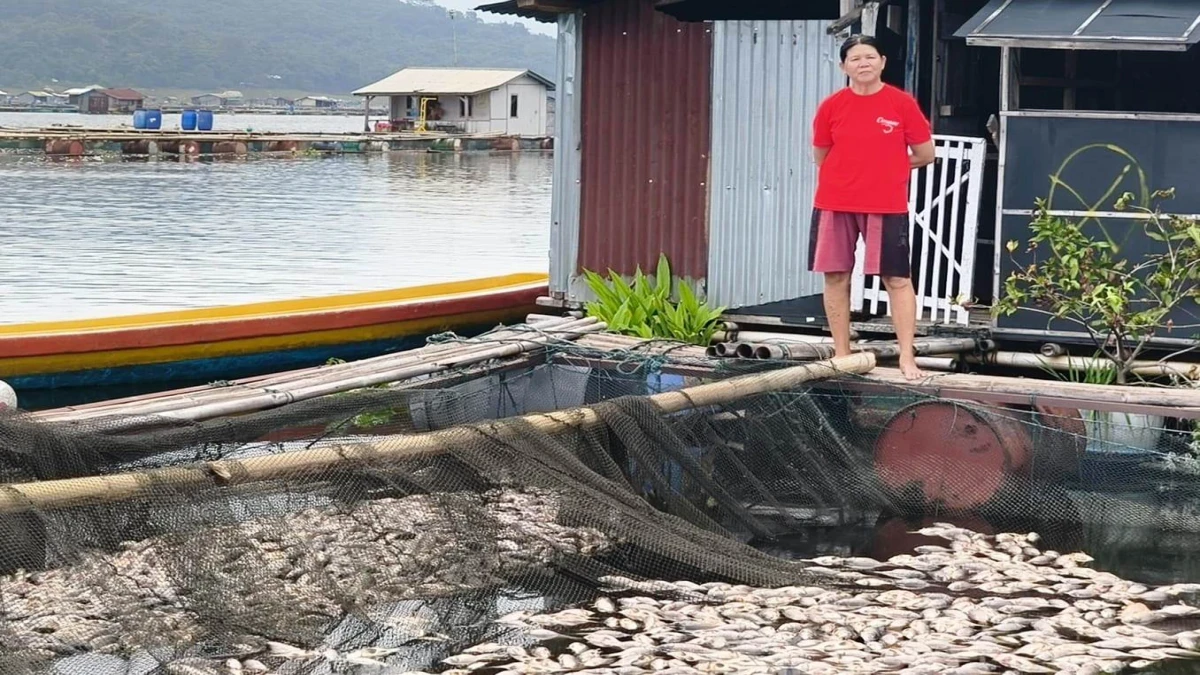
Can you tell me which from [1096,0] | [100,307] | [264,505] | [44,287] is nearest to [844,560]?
[264,505]

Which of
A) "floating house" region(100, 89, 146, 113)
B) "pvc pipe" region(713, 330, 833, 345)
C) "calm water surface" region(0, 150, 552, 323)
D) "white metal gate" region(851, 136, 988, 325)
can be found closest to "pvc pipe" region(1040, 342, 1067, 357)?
"white metal gate" region(851, 136, 988, 325)

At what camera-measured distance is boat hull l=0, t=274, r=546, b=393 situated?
38.9 feet

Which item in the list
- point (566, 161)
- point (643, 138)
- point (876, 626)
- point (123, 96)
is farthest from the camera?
point (123, 96)

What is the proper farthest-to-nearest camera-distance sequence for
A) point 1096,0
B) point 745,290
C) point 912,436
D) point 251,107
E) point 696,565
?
point 251,107
point 745,290
point 1096,0
point 912,436
point 696,565

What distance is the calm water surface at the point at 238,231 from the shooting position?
993 inches

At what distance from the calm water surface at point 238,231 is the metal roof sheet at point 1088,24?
14607 millimetres

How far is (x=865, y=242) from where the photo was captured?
9.41m

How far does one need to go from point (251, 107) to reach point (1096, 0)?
582 feet

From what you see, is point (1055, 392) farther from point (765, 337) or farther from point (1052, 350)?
point (765, 337)

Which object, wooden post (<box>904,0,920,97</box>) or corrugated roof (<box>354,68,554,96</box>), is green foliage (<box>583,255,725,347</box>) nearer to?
wooden post (<box>904,0,920,97</box>)

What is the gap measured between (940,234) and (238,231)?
27.0 metres

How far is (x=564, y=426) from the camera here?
7918 millimetres

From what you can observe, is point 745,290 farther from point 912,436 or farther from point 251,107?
point 251,107

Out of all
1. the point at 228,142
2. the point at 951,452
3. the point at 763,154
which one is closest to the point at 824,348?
the point at 951,452
